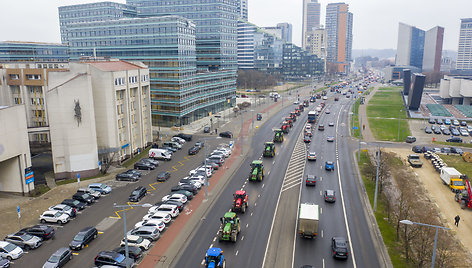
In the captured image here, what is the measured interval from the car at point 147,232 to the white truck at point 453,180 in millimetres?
46564

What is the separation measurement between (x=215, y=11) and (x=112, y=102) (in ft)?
225

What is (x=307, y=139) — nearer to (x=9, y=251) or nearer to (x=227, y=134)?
(x=227, y=134)

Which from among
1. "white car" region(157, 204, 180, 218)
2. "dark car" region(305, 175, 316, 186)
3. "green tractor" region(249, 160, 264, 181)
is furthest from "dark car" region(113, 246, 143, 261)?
"dark car" region(305, 175, 316, 186)

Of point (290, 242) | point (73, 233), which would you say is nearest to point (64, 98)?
point (73, 233)

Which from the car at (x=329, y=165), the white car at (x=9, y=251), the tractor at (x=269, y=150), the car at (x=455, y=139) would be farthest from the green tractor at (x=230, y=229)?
the car at (x=455, y=139)

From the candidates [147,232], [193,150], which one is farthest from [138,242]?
[193,150]

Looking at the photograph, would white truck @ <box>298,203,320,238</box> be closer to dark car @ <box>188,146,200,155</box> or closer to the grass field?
dark car @ <box>188,146,200,155</box>

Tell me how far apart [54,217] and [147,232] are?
47.7ft

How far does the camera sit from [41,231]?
4231cm

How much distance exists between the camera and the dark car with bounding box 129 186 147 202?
5361cm

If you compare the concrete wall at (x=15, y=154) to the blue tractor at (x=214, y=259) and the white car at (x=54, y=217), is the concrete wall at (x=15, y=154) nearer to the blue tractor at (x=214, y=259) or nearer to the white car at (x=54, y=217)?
the white car at (x=54, y=217)

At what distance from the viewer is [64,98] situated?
205 feet

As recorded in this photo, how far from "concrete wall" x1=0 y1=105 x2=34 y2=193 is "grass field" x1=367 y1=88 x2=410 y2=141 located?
7999 cm

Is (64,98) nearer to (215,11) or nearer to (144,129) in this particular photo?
(144,129)
